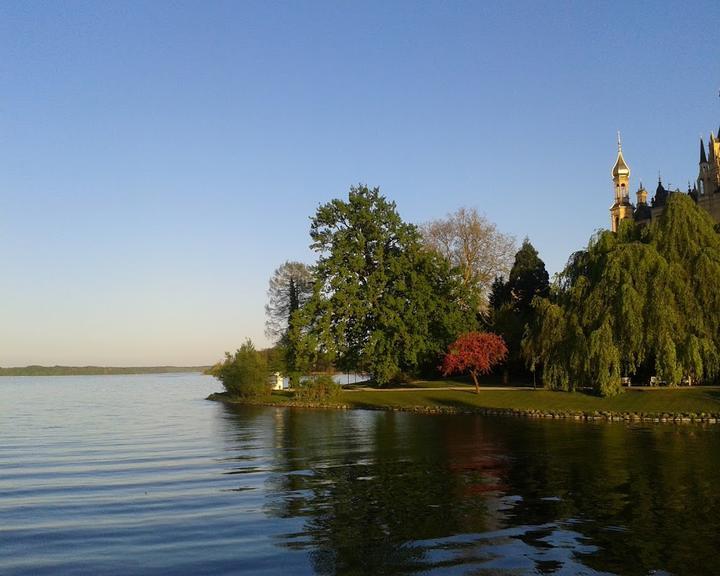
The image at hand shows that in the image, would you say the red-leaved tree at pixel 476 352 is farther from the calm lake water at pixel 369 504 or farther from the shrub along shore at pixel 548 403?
the calm lake water at pixel 369 504

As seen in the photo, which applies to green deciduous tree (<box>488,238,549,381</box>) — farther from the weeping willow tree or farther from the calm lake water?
the calm lake water

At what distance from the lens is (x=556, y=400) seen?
4609cm

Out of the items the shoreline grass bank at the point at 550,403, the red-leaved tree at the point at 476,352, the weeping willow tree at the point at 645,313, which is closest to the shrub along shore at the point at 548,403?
the shoreline grass bank at the point at 550,403

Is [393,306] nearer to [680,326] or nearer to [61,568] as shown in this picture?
[680,326]

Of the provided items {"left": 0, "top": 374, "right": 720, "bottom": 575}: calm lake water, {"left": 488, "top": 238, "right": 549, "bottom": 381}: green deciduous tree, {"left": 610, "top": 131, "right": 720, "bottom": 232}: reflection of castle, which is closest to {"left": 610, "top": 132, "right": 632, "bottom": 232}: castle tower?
{"left": 610, "top": 131, "right": 720, "bottom": 232}: reflection of castle

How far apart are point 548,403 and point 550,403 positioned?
132 millimetres

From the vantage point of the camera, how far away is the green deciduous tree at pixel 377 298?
63500 mm

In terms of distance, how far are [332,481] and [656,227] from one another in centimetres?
3553

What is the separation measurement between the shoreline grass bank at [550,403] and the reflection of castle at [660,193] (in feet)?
136

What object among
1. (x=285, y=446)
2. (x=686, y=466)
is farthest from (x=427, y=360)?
(x=686, y=466)

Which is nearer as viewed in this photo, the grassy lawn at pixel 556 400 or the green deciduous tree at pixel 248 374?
the grassy lawn at pixel 556 400

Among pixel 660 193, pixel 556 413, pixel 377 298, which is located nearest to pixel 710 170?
pixel 660 193

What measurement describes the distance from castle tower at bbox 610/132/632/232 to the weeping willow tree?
53.8m

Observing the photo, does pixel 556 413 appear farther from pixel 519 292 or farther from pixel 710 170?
pixel 710 170
